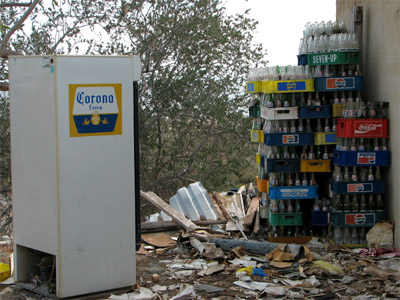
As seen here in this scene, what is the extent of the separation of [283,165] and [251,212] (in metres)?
1.19

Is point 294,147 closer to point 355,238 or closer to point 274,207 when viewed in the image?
point 274,207

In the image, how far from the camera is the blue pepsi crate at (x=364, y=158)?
7.67 metres

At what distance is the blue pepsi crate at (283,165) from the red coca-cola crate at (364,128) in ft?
2.51

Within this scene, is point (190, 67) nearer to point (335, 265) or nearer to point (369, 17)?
point (369, 17)

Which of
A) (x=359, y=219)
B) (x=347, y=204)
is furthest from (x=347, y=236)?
(x=347, y=204)

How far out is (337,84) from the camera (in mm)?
7980

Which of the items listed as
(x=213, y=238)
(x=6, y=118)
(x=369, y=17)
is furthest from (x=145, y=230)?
(x=6, y=118)

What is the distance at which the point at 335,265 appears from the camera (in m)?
6.95

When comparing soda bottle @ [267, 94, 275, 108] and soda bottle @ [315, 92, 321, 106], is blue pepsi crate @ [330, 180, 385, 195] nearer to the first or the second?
soda bottle @ [315, 92, 321, 106]

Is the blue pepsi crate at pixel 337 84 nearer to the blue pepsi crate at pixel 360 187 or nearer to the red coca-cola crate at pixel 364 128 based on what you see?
the red coca-cola crate at pixel 364 128

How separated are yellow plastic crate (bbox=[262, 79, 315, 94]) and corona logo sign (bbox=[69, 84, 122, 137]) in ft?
8.83

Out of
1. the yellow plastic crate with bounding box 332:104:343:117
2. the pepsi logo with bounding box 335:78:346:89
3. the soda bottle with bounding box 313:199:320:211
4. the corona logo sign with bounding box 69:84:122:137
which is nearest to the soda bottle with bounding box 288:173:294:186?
the soda bottle with bounding box 313:199:320:211

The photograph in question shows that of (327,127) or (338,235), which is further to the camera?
(327,127)

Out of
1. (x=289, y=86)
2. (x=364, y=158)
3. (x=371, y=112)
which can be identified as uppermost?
(x=289, y=86)
